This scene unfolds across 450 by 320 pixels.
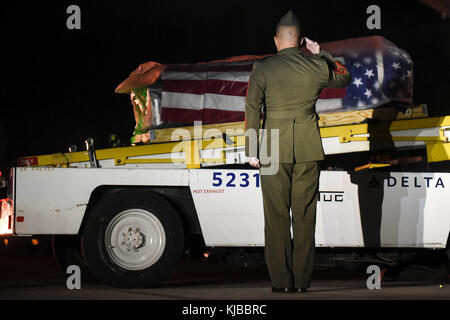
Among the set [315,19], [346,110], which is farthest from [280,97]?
[315,19]

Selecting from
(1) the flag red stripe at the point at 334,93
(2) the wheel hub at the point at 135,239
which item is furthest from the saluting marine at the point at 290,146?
(1) the flag red stripe at the point at 334,93

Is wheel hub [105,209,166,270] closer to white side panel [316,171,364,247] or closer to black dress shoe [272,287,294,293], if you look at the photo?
black dress shoe [272,287,294,293]

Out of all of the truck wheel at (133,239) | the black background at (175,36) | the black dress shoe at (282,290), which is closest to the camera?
the black dress shoe at (282,290)

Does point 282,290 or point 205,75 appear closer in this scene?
point 282,290

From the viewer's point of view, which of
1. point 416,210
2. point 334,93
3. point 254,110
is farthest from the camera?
point 334,93

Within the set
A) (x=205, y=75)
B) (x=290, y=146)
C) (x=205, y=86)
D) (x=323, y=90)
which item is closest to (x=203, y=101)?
(x=205, y=86)

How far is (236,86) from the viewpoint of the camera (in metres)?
7.18

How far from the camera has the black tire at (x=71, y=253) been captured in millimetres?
7082

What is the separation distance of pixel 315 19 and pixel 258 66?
3193mm

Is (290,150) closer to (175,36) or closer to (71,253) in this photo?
(71,253)

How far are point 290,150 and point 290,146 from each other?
3cm

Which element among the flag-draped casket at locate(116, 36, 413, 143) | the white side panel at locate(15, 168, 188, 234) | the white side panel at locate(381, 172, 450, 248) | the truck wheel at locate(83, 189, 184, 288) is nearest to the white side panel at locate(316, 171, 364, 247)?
the white side panel at locate(381, 172, 450, 248)

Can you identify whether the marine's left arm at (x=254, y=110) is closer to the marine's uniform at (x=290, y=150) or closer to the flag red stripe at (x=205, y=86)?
the marine's uniform at (x=290, y=150)

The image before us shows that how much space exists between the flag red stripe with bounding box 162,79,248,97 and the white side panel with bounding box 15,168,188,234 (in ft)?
4.38
